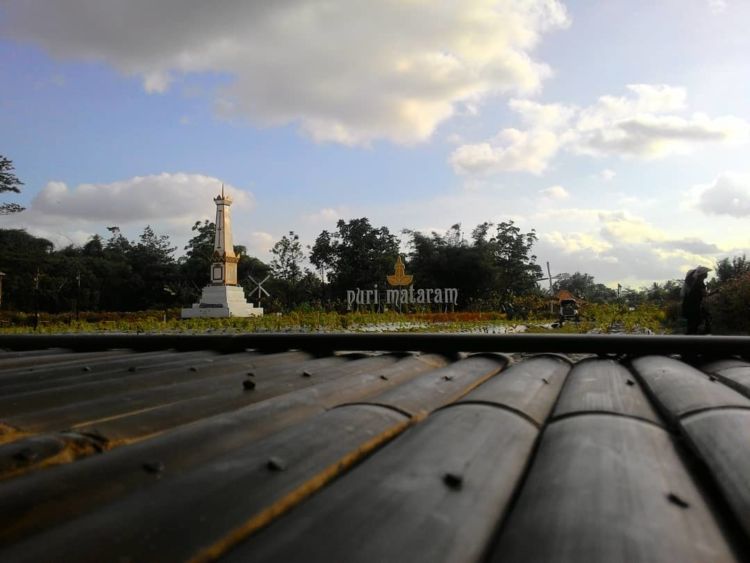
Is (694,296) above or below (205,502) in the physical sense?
above

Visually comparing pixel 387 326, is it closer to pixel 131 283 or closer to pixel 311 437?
pixel 311 437

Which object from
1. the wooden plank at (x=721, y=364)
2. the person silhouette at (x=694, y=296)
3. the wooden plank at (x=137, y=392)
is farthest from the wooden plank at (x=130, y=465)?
the person silhouette at (x=694, y=296)

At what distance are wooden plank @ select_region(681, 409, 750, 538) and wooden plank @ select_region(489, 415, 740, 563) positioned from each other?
0.04 m

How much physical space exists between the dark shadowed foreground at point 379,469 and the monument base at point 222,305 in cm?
2006

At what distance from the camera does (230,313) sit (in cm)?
2180

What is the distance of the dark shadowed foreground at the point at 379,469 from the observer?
751 mm

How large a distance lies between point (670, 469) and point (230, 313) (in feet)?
70.8

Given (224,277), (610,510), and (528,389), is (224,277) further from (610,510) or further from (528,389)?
(610,510)

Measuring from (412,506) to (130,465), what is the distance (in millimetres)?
517

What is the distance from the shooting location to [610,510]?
0.83 m

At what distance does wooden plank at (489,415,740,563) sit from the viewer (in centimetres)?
72

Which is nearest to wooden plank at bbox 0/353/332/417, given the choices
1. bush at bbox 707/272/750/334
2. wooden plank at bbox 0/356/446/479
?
wooden plank at bbox 0/356/446/479

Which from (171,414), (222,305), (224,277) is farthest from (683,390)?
(224,277)

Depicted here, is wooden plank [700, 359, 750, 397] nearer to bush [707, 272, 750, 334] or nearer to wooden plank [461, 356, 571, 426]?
wooden plank [461, 356, 571, 426]
